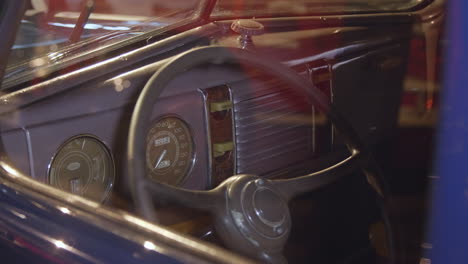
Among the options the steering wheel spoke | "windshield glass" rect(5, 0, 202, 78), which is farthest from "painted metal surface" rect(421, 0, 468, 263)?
"windshield glass" rect(5, 0, 202, 78)

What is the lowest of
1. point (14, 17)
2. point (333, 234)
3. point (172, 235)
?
point (333, 234)

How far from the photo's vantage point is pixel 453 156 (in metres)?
0.90

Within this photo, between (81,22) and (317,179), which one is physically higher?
(81,22)

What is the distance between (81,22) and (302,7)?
1.14m

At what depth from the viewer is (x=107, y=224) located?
4.15 feet

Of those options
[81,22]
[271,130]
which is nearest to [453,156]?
[271,130]

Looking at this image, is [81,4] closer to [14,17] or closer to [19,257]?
[14,17]

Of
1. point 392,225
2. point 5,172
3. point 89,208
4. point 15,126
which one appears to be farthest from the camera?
point 392,225

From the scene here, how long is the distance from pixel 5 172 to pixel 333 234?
47.5 inches

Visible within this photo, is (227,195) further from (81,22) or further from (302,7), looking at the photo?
(302,7)

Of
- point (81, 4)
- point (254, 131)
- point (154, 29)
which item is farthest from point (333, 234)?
point (81, 4)

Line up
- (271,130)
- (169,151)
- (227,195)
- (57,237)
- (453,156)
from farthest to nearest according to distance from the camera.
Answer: (271,130), (169,151), (227,195), (57,237), (453,156)

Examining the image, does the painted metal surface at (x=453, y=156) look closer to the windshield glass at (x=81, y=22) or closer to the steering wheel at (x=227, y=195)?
the steering wheel at (x=227, y=195)

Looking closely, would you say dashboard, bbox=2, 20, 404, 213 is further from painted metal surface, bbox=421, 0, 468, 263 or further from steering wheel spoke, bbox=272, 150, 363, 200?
painted metal surface, bbox=421, 0, 468, 263
